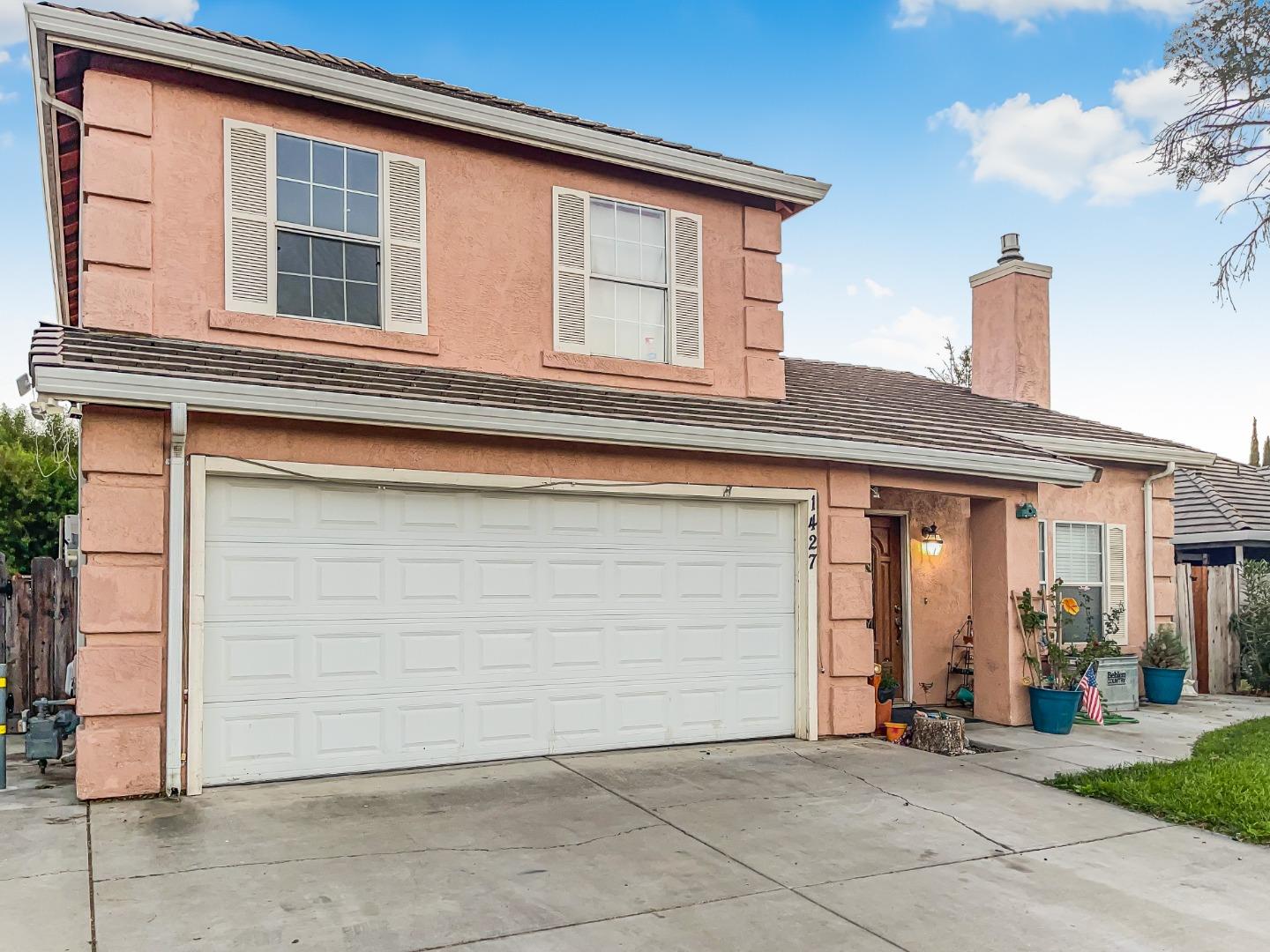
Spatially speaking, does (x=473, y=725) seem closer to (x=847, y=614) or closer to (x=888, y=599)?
(x=847, y=614)

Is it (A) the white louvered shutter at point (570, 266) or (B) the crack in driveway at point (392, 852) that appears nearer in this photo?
(B) the crack in driveway at point (392, 852)

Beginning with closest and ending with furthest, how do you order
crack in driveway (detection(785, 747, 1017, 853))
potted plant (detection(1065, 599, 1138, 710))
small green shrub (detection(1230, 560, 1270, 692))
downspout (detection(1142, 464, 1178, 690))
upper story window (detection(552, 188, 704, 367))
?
1. crack in driveway (detection(785, 747, 1017, 853))
2. upper story window (detection(552, 188, 704, 367))
3. potted plant (detection(1065, 599, 1138, 710))
4. downspout (detection(1142, 464, 1178, 690))
5. small green shrub (detection(1230, 560, 1270, 692))

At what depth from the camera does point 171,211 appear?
7.78 metres

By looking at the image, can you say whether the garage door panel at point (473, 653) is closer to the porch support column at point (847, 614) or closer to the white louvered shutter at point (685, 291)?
the porch support column at point (847, 614)

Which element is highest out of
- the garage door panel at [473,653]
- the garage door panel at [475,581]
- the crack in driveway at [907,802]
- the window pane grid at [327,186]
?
the window pane grid at [327,186]

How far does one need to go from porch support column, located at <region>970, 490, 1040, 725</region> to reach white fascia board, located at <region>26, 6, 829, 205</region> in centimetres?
413

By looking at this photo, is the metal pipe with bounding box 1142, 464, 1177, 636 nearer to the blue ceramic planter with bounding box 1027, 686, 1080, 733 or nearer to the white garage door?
the blue ceramic planter with bounding box 1027, 686, 1080, 733

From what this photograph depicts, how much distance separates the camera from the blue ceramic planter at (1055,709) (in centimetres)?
1025

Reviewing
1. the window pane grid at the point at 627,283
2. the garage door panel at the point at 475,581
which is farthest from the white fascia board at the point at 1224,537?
the window pane grid at the point at 627,283

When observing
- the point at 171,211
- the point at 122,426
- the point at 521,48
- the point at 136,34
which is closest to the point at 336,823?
the point at 122,426

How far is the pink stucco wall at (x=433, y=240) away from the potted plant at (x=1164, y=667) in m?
6.85

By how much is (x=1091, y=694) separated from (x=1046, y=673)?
2.18ft

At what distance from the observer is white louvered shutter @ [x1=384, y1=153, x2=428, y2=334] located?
8594 mm

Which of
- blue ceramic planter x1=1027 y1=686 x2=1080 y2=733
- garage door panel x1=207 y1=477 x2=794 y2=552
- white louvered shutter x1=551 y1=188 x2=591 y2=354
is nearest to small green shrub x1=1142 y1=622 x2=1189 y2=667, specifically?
blue ceramic planter x1=1027 y1=686 x2=1080 y2=733
